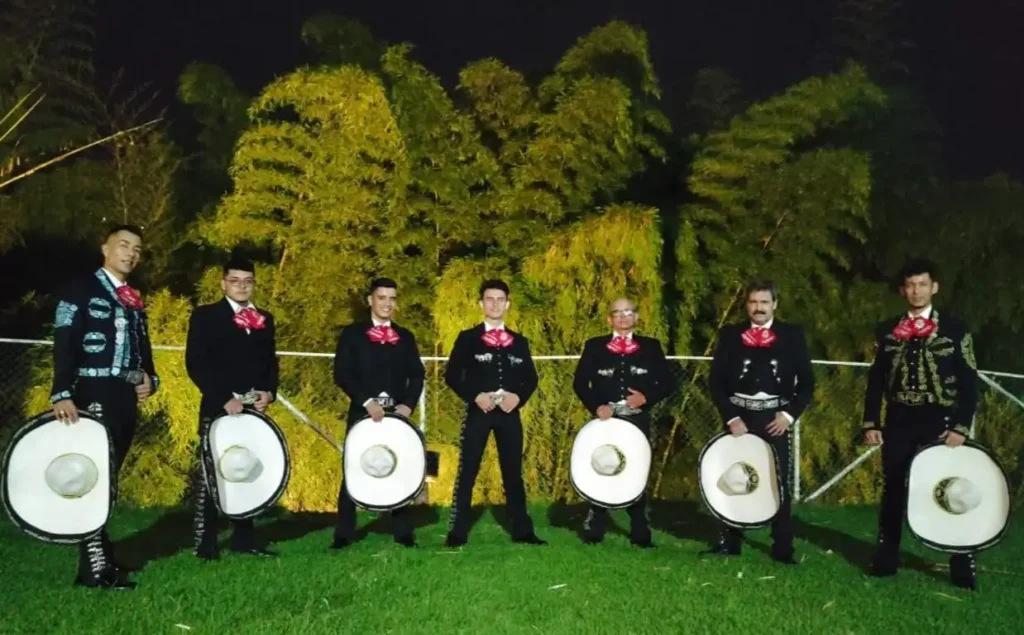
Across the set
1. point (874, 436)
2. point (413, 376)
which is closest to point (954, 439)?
point (874, 436)

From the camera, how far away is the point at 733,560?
5.12 meters

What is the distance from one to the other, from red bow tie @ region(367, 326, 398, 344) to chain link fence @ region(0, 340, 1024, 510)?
168cm

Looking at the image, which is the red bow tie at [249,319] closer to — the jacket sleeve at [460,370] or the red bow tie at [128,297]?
the red bow tie at [128,297]

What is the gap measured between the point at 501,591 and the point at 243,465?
4.88 ft

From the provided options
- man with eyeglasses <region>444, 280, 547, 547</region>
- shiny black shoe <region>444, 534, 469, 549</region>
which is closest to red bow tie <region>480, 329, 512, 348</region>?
man with eyeglasses <region>444, 280, 547, 547</region>

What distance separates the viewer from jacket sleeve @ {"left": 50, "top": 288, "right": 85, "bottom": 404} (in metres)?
4.21

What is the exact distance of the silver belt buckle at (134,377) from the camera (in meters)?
4.47

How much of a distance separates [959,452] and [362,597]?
294 centimetres

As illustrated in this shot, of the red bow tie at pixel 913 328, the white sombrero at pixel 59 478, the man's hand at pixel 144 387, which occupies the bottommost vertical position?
the white sombrero at pixel 59 478

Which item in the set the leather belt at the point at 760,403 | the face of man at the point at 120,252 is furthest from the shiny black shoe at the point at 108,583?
the leather belt at the point at 760,403

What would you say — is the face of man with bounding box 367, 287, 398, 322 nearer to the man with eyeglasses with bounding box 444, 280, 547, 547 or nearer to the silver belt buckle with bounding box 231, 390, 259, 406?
the man with eyeglasses with bounding box 444, 280, 547, 547

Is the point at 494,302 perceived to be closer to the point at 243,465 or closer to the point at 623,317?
the point at 623,317

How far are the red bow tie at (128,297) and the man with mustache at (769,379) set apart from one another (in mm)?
3092

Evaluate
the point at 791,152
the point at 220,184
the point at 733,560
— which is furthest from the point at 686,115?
the point at 733,560
